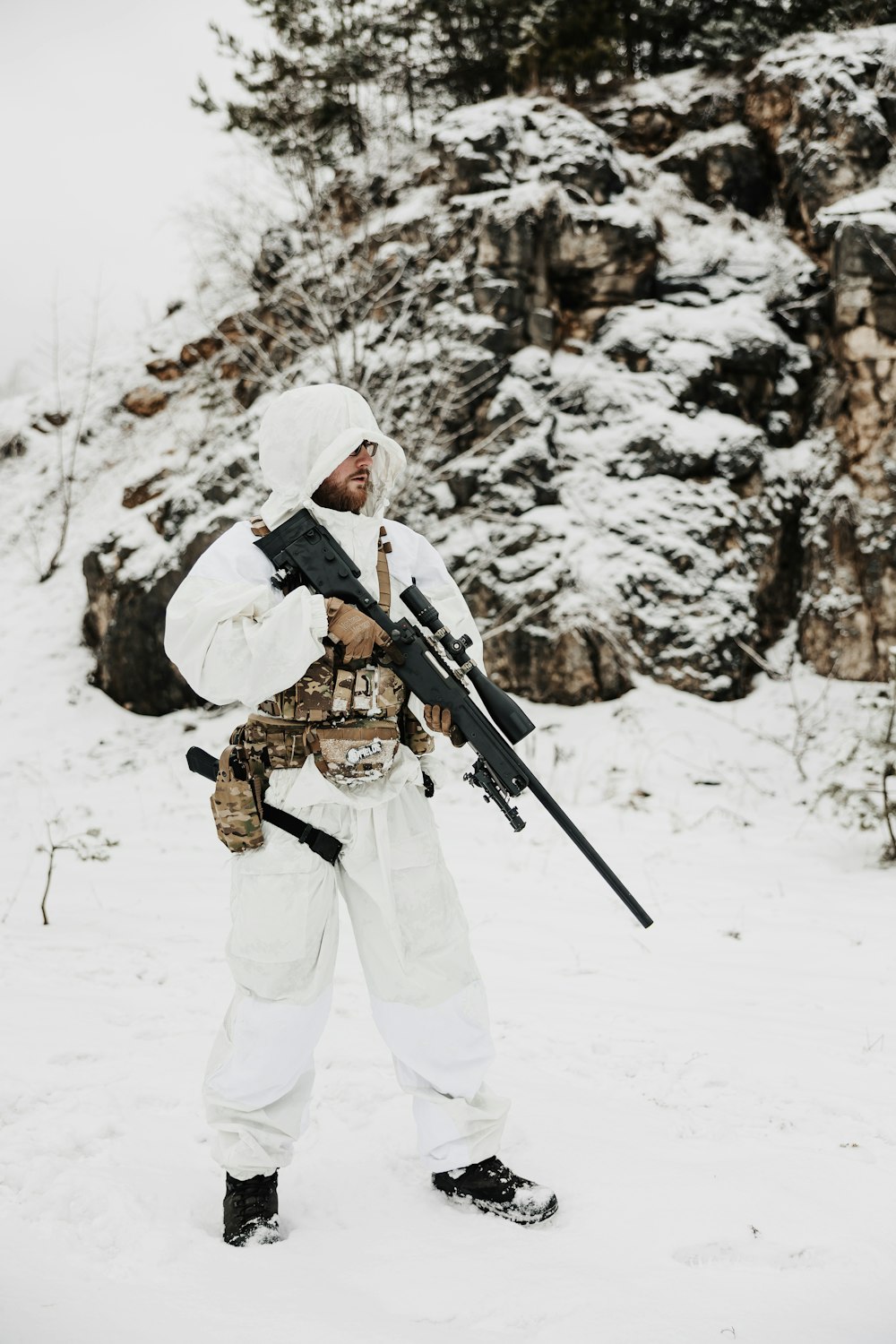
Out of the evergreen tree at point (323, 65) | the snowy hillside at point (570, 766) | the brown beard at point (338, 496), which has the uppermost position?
the evergreen tree at point (323, 65)

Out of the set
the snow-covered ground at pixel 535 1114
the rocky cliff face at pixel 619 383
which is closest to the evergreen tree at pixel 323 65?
the rocky cliff face at pixel 619 383

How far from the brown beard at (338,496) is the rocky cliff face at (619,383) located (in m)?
6.34

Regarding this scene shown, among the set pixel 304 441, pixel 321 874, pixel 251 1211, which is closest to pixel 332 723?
pixel 321 874

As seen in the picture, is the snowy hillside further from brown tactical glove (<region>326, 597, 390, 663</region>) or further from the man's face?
the man's face

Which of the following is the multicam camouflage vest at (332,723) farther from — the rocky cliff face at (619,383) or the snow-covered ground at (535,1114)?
the rocky cliff face at (619,383)

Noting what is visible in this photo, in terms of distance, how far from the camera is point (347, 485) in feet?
8.10

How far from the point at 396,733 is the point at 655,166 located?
12262 mm

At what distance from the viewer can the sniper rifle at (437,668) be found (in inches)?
91.7

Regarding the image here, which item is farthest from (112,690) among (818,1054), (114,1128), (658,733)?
(818,1054)

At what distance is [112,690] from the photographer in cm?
1064

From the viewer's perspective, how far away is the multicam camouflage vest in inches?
91.4

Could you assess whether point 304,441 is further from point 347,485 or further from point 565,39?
point 565,39

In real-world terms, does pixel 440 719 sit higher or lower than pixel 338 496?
lower

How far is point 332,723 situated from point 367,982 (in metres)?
0.70
